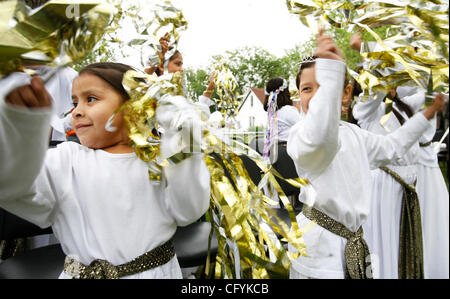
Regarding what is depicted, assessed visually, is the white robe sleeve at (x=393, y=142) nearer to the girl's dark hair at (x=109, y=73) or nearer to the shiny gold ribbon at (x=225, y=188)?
the shiny gold ribbon at (x=225, y=188)

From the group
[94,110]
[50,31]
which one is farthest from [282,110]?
[50,31]

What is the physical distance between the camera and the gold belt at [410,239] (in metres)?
2.07

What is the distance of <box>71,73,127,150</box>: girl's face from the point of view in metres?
1.03

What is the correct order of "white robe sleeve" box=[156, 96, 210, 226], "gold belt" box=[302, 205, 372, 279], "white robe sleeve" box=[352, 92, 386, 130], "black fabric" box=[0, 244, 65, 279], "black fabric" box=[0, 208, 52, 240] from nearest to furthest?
"white robe sleeve" box=[156, 96, 210, 226]
"gold belt" box=[302, 205, 372, 279]
"black fabric" box=[0, 244, 65, 279]
"black fabric" box=[0, 208, 52, 240]
"white robe sleeve" box=[352, 92, 386, 130]

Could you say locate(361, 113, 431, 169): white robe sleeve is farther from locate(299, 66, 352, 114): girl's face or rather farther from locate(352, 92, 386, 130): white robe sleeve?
locate(352, 92, 386, 130): white robe sleeve

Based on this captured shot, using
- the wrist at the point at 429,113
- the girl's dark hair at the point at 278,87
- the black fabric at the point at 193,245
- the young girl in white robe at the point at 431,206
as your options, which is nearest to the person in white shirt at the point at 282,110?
the girl's dark hair at the point at 278,87

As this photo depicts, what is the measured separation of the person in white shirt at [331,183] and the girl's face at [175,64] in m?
0.49

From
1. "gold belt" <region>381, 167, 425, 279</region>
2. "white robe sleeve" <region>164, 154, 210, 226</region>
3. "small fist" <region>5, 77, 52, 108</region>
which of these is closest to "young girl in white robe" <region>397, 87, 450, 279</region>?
"gold belt" <region>381, 167, 425, 279</region>

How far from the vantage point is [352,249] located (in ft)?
4.19

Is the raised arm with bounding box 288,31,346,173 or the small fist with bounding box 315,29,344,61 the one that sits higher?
the small fist with bounding box 315,29,344,61
